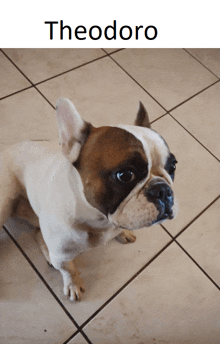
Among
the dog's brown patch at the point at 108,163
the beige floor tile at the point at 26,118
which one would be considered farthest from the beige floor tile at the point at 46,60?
the dog's brown patch at the point at 108,163

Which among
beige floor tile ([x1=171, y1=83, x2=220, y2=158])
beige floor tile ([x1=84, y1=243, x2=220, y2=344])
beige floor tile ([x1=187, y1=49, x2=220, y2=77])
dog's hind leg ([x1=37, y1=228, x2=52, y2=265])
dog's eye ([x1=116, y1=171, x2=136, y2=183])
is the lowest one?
beige floor tile ([x1=84, y1=243, x2=220, y2=344])

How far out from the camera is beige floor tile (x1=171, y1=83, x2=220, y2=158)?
4.61ft

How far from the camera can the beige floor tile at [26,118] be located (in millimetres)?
1247

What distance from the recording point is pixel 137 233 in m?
1.11

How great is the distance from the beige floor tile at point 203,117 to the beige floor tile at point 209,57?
21 cm

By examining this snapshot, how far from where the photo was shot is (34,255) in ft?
3.34

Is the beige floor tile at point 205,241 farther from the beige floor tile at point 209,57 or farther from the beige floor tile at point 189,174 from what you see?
the beige floor tile at point 209,57

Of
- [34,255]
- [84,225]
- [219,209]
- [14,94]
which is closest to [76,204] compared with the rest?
[84,225]

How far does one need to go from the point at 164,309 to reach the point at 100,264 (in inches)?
11.3

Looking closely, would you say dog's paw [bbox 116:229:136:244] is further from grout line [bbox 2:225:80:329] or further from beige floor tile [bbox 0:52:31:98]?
beige floor tile [bbox 0:52:31:98]

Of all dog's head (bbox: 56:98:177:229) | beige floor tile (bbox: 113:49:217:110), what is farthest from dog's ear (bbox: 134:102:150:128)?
beige floor tile (bbox: 113:49:217:110)

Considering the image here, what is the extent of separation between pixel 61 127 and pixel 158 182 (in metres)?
0.25

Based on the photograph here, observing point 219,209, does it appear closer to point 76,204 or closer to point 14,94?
point 76,204

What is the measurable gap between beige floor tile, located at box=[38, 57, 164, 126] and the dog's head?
2.42ft
